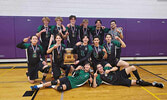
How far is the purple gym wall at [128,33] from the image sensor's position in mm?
5461

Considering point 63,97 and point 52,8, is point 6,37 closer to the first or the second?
point 52,8

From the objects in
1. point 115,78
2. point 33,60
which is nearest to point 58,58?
point 33,60

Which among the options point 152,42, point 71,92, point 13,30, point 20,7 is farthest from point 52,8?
point 152,42

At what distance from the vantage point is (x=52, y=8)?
221 inches

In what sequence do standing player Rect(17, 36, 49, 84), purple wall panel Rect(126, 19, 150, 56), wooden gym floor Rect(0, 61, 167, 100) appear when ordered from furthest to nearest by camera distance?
purple wall panel Rect(126, 19, 150, 56), standing player Rect(17, 36, 49, 84), wooden gym floor Rect(0, 61, 167, 100)

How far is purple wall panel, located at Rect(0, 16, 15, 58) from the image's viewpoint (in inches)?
213

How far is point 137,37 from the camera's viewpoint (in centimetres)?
604

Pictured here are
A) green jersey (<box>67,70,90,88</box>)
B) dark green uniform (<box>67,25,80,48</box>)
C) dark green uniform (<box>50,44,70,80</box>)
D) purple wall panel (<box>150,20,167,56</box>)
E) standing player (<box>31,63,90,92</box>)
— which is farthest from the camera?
purple wall panel (<box>150,20,167,56</box>)

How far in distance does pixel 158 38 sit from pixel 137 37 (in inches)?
43.7

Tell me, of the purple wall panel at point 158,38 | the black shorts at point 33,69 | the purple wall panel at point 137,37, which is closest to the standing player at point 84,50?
the black shorts at point 33,69

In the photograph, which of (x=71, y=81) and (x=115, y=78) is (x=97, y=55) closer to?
(x=115, y=78)

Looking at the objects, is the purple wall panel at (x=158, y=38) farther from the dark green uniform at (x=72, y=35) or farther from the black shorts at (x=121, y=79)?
the dark green uniform at (x=72, y=35)

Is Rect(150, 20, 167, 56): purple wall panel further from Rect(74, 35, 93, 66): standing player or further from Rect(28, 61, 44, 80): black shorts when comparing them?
Rect(28, 61, 44, 80): black shorts

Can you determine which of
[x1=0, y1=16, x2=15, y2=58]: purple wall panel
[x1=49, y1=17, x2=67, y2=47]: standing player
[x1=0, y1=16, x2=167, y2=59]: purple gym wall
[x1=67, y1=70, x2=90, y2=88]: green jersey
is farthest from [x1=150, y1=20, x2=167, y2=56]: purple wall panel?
[x1=0, y1=16, x2=15, y2=58]: purple wall panel
